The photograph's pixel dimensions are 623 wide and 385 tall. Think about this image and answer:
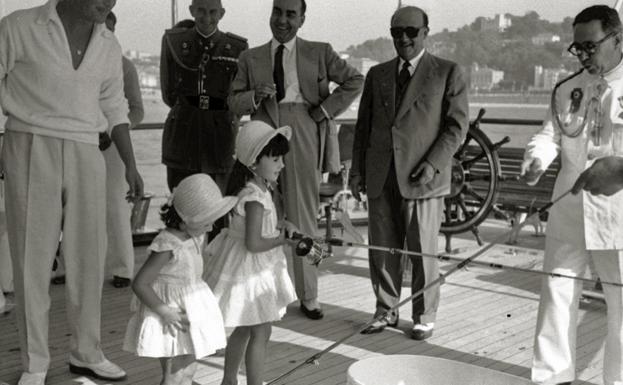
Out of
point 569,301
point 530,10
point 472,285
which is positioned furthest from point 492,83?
point 569,301

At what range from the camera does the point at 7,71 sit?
3.31m

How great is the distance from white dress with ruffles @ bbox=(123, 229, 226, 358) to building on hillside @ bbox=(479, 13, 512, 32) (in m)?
12.0

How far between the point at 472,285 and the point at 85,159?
2.91m

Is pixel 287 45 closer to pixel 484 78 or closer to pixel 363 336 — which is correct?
pixel 363 336

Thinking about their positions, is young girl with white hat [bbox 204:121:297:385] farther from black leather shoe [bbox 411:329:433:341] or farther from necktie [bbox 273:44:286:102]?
necktie [bbox 273:44:286:102]

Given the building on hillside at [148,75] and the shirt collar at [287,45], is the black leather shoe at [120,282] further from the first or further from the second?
the building on hillside at [148,75]

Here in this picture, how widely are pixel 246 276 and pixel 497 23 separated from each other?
11.9m

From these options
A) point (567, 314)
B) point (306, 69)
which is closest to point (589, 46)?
point (567, 314)

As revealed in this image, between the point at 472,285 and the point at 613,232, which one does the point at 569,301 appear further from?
the point at 472,285

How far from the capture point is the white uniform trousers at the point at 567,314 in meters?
3.35

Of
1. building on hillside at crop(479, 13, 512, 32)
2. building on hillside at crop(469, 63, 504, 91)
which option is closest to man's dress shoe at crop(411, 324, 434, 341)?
building on hillside at crop(479, 13, 512, 32)

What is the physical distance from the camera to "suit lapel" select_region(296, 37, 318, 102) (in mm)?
4621

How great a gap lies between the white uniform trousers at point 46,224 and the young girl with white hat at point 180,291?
28.0 inches

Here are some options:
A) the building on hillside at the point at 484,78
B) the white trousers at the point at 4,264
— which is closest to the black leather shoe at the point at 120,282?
the white trousers at the point at 4,264
